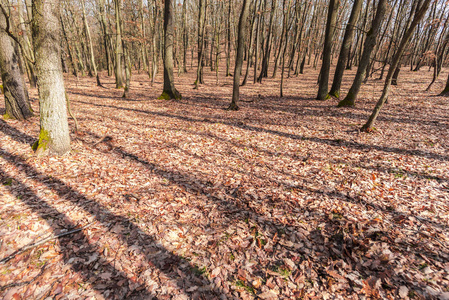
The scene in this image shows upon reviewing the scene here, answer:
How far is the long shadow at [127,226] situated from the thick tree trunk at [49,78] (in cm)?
88

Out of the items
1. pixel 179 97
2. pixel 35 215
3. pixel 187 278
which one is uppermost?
pixel 179 97

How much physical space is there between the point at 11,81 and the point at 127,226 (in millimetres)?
8507

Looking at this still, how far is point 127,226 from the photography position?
4.08 metres

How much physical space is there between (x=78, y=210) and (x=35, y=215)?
0.70 meters

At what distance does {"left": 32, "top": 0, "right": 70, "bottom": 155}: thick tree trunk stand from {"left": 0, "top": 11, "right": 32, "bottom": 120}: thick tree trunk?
3.84 metres

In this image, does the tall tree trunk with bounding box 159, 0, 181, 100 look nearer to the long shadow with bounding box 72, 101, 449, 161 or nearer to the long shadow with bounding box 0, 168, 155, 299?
the long shadow with bounding box 72, 101, 449, 161

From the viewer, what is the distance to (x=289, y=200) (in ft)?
16.2

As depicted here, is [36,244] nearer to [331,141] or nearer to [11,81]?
[11,81]

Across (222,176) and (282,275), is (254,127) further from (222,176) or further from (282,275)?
(282,275)

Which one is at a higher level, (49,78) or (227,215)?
(49,78)

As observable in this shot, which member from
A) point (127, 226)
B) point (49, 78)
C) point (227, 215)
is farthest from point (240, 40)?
point (127, 226)

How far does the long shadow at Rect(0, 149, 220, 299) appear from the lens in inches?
126

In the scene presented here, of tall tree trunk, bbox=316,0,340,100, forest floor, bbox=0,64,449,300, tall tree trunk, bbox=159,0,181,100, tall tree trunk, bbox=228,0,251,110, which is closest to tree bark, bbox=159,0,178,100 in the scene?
tall tree trunk, bbox=159,0,181,100

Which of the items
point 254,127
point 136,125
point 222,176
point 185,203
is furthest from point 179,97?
point 185,203
